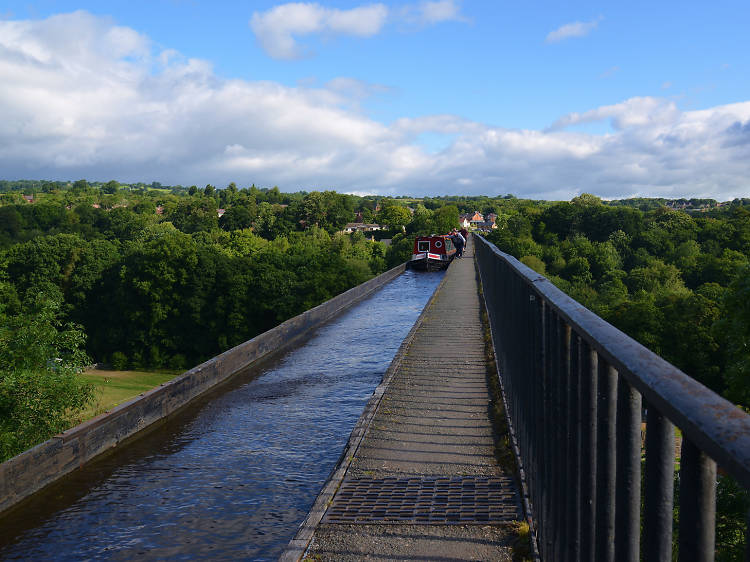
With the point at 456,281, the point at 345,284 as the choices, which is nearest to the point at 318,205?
the point at 345,284

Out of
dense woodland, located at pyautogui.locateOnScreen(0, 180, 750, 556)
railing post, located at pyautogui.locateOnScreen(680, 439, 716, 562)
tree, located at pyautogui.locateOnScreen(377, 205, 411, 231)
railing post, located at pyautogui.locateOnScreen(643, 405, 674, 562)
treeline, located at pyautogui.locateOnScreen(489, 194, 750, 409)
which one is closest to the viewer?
railing post, located at pyautogui.locateOnScreen(680, 439, 716, 562)

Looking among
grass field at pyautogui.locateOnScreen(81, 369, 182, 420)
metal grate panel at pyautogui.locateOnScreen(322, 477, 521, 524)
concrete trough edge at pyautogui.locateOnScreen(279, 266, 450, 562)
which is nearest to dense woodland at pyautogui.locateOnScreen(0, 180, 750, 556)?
grass field at pyautogui.locateOnScreen(81, 369, 182, 420)

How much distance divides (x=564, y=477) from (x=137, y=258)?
62586 millimetres

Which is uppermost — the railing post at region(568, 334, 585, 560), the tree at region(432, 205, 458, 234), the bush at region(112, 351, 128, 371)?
the tree at region(432, 205, 458, 234)

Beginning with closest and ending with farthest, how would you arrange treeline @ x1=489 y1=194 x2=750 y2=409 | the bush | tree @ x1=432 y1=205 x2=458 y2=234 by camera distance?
treeline @ x1=489 y1=194 x2=750 y2=409
the bush
tree @ x1=432 y1=205 x2=458 y2=234

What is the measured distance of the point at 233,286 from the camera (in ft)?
186

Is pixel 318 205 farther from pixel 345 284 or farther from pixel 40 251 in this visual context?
pixel 345 284

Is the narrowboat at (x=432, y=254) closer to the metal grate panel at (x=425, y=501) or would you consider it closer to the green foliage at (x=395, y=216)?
the metal grate panel at (x=425, y=501)

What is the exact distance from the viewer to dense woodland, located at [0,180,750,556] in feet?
58.6

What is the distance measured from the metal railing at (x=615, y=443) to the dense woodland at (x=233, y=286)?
14175 mm

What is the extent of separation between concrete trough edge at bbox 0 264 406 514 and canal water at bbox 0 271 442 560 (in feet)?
0.38

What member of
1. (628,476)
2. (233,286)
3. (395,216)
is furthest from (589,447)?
(395,216)

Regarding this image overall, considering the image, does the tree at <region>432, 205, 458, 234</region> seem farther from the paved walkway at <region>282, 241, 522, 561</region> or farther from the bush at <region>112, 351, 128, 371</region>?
the paved walkway at <region>282, 241, 522, 561</region>

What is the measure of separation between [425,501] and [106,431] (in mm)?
3146
